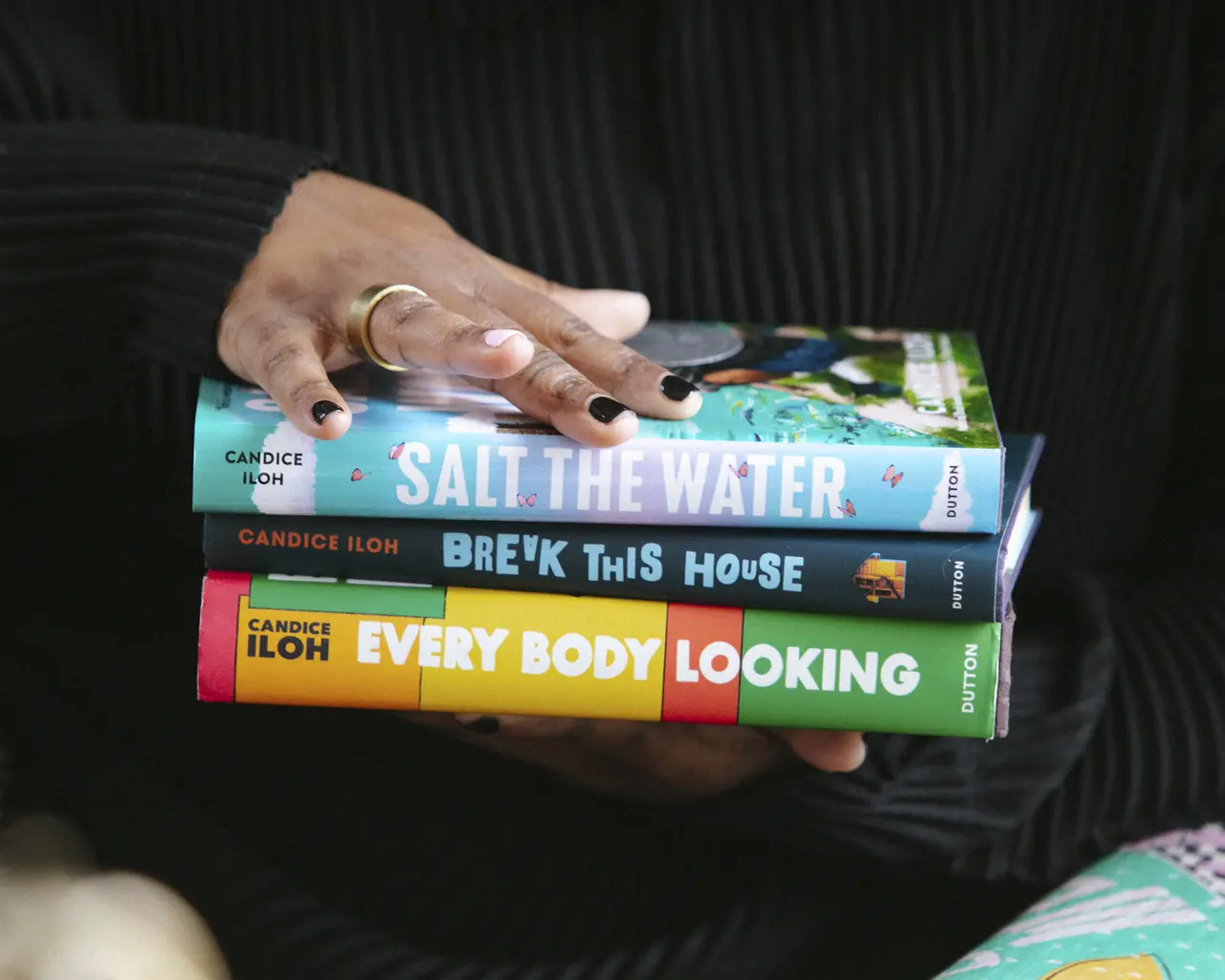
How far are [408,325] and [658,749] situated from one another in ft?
0.88

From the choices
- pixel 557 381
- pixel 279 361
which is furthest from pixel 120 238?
pixel 557 381

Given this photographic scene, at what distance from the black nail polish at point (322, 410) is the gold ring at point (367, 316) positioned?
62 millimetres

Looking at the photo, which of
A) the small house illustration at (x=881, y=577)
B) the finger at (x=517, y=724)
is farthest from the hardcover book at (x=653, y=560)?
the finger at (x=517, y=724)

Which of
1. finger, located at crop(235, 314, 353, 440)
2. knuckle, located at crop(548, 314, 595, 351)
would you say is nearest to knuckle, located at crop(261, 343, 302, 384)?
finger, located at crop(235, 314, 353, 440)

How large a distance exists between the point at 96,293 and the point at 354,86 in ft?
0.74

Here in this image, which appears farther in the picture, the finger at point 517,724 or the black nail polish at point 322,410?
the finger at point 517,724

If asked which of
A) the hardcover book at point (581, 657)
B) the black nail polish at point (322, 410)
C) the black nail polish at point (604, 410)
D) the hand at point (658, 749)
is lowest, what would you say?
the hand at point (658, 749)

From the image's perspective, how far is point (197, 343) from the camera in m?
0.56

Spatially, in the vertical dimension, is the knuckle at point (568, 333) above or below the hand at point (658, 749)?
above

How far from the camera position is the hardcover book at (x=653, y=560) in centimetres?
50

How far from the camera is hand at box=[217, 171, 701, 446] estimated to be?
19.0 inches

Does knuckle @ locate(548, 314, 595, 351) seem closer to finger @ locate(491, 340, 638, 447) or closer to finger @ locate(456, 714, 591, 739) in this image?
finger @ locate(491, 340, 638, 447)

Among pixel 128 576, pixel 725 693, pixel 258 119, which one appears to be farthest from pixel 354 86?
pixel 725 693

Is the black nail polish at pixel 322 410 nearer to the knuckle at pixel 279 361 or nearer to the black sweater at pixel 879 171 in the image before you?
the knuckle at pixel 279 361
